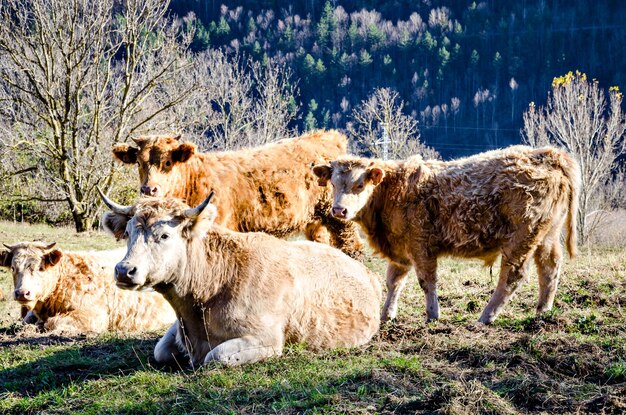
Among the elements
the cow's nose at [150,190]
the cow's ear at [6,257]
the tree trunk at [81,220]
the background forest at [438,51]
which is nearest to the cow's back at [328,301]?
the cow's nose at [150,190]

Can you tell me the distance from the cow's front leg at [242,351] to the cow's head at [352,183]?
9.77 feet

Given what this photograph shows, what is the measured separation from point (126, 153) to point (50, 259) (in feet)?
5.90

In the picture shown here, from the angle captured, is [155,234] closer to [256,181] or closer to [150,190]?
[150,190]

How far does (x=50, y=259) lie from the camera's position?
32.3 ft

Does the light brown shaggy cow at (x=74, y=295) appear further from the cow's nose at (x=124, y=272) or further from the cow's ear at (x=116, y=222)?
the cow's nose at (x=124, y=272)

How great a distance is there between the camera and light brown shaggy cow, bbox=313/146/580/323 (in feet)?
28.2

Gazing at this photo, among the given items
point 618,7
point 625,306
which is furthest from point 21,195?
point 618,7

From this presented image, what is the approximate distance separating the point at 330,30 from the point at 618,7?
43461mm

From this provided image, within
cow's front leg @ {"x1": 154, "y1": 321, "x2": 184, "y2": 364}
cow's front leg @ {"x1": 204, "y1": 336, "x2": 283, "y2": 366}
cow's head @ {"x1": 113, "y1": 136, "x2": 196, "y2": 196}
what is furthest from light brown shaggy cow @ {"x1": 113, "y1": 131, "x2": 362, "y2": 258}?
cow's front leg @ {"x1": 204, "y1": 336, "x2": 283, "y2": 366}

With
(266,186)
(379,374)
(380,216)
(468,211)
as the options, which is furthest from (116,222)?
(266,186)

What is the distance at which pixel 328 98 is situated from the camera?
4183 inches

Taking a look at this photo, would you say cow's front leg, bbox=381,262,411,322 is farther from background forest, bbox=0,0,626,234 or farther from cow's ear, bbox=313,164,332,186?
background forest, bbox=0,0,626,234

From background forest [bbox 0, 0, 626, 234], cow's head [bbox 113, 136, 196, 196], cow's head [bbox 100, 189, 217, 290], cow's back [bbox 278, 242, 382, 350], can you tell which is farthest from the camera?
background forest [bbox 0, 0, 626, 234]

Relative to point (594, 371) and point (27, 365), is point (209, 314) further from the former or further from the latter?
point (594, 371)
